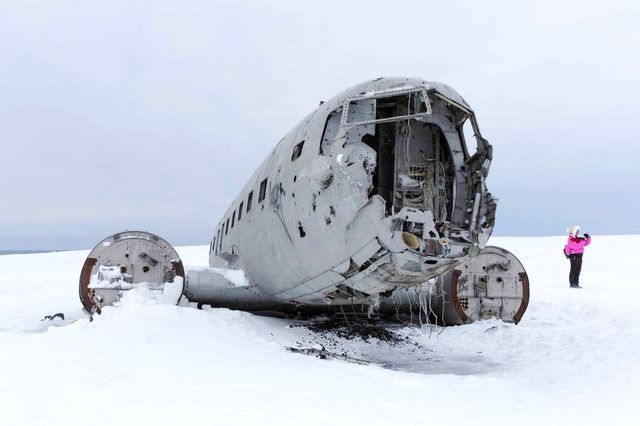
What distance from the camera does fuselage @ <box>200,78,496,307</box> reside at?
24.7 feet

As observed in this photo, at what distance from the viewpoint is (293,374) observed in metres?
6.66

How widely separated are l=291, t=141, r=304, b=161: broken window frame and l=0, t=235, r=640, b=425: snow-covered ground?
324 centimetres

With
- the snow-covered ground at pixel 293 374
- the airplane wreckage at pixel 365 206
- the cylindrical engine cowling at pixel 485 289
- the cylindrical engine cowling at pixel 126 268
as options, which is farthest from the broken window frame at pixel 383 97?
the cylindrical engine cowling at pixel 485 289

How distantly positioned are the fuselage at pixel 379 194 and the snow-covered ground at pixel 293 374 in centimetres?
144

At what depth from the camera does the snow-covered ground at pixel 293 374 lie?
201 inches

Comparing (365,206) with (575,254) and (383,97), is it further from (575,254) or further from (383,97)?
(575,254)

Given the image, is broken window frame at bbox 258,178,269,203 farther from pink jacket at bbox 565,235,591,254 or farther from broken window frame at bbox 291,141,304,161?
pink jacket at bbox 565,235,591,254

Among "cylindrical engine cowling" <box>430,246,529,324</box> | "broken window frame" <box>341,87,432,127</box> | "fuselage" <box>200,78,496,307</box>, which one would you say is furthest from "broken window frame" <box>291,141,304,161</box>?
"cylindrical engine cowling" <box>430,246,529,324</box>

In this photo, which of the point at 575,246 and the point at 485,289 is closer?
the point at 485,289

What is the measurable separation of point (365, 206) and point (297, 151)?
243cm

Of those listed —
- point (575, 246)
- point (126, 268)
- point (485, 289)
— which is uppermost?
point (575, 246)

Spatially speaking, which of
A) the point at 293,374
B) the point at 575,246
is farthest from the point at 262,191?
the point at 575,246

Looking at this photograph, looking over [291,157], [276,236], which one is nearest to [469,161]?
[291,157]

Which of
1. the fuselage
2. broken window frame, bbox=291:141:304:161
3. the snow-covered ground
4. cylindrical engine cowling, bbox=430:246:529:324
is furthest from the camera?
cylindrical engine cowling, bbox=430:246:529:324
